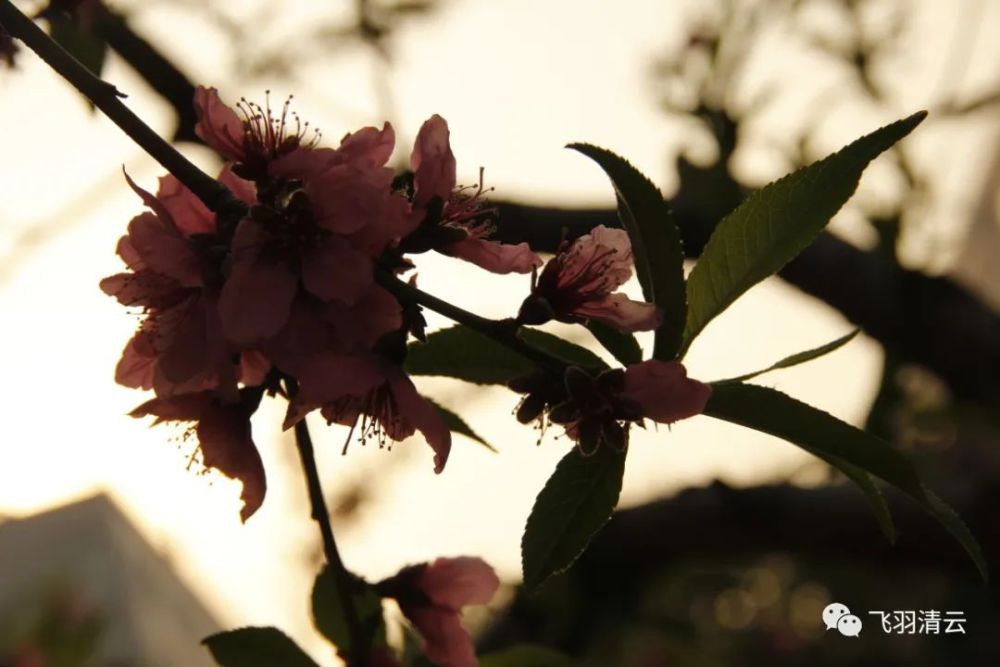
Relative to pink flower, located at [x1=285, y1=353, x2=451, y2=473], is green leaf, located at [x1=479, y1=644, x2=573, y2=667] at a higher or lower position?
lower

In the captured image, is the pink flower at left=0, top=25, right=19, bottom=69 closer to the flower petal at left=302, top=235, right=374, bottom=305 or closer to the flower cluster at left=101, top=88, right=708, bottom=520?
the flower cluster at left=101, top=88, right=708, bottom=520

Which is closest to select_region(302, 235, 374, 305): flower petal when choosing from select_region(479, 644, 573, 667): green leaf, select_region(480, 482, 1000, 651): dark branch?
select_region(479, 644, 573, 667): green leaf

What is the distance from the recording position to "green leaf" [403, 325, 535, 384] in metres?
0.65

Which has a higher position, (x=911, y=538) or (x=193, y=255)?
(x=911, y=538)

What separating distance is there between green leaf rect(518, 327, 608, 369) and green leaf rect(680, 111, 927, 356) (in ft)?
0.16

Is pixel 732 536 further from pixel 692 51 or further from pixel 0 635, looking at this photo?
pixel 0 635

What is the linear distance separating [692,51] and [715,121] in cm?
44

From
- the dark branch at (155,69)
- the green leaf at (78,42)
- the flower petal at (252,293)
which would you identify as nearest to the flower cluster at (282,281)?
the flower petal at (252,293)

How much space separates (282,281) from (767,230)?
0.26 metres

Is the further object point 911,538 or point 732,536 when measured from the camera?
point 732,536

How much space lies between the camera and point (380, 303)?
1.76 feet

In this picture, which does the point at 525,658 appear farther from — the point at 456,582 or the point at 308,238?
the point at 308,238

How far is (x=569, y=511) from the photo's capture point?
1.90 ft

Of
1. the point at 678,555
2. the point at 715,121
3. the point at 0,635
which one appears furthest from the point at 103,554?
the point at 715,121
